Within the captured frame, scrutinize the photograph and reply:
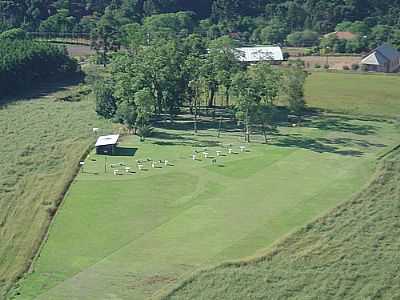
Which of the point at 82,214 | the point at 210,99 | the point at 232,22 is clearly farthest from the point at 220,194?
the point at 232,22

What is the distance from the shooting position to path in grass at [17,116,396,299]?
25344 millimetres

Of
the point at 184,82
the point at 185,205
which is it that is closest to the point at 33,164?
the point at 185,205

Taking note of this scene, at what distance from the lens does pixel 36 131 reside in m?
42.7

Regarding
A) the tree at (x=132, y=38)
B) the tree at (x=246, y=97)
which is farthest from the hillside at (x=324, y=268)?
the tree at (x=132, y=38)

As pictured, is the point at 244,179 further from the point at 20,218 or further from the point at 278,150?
the point at 20,218

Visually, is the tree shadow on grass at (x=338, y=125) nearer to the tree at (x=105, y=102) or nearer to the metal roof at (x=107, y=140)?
the tree at (x=105, y=102)

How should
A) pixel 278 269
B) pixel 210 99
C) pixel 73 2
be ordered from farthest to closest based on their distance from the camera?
pixel 73 2 → pixel 210 99 → pixel 278 269

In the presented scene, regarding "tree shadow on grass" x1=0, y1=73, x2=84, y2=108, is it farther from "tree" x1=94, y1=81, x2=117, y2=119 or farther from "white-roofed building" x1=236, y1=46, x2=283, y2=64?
"white-roofed building" x1=236, y1=46, x2=283, y2=64

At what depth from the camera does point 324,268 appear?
83.8 feet

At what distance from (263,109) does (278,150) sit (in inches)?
163

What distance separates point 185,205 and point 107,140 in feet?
30.7

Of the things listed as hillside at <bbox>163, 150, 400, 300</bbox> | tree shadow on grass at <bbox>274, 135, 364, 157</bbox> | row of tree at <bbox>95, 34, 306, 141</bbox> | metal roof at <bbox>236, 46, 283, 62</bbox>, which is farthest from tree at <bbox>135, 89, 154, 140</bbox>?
metal roof at <bbox>236, 46, 283, 62</bbox>

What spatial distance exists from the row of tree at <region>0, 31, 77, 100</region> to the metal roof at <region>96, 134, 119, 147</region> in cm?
1587

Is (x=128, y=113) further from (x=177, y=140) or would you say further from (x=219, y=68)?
(x=219, y=68)
